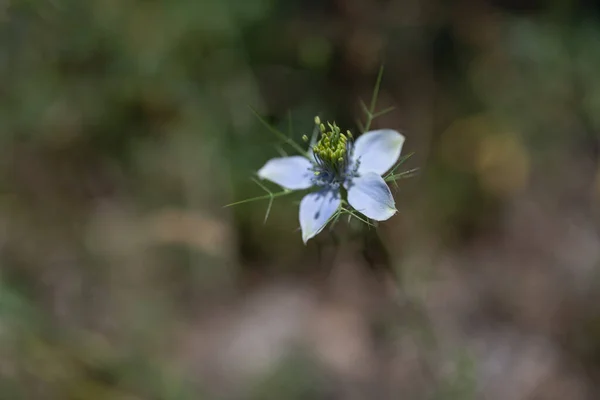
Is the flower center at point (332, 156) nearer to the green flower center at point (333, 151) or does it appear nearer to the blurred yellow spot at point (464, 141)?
the green flower center at point (333, 151)

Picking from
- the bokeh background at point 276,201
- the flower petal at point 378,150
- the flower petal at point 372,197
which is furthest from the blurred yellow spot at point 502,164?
the flower petal at point 372,197

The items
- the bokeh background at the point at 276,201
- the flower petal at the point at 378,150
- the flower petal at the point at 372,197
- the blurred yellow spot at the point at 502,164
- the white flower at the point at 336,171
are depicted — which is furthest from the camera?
the blurred yellow spot at the point at 502,164

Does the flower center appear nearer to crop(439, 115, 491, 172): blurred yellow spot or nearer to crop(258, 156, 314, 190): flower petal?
crop(258, 156, 314, 190): flower petal

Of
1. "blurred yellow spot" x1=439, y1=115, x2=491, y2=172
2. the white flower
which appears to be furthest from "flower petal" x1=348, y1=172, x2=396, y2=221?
"blurred yellow spot" x1=439, y1=115, x2=491, y2=172

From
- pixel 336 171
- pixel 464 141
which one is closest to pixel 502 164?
pixel 464 141

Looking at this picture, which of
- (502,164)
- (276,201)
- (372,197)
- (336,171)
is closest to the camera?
(372,197)

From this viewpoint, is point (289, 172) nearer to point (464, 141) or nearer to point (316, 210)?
point (316, 210)

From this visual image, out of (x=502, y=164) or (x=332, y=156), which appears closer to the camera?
(x=332, y=156)
